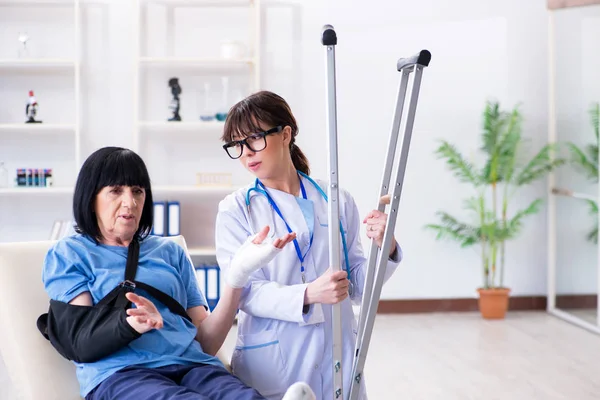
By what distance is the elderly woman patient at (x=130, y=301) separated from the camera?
1.73m

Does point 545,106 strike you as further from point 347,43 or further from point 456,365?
point 456,365

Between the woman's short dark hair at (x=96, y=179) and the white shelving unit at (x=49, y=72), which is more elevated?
the white shelving unit at (x=49, y=72)

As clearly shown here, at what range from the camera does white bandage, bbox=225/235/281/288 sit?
1691 mm

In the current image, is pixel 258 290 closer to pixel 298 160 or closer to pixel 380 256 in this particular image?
pixel 380 256

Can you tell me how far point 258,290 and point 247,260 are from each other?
166 millimetres

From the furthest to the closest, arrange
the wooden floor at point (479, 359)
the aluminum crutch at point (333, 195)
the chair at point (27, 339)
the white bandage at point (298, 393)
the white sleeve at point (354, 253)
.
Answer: the wooden floor at point (479, 359), the white sleeve at point (354, 253), the chair at point (27, 339), the aluminum crutch at point (333, 195), the white bandage at point (298, 393)

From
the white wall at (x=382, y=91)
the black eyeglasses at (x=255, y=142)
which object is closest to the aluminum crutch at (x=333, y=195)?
the black eyeglasses at (x=255, y=142)

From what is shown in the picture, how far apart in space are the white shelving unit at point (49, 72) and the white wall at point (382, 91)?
10 cm

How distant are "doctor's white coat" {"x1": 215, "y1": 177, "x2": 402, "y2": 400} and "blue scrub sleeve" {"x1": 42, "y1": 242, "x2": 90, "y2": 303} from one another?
33 cm

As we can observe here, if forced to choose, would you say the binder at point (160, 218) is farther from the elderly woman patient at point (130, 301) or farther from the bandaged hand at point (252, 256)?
the bandaged hand at point (252, 256)

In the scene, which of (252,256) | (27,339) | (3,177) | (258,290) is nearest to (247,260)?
(252,256)

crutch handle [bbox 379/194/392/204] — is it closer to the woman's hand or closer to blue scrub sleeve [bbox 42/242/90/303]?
the woman's hand

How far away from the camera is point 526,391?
3496mm

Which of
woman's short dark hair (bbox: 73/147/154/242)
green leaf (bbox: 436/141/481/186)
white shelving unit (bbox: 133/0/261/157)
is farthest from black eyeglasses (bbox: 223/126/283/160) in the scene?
green leaf (bbox: 436/141/481/186)
